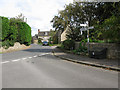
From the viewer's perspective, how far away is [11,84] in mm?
3852

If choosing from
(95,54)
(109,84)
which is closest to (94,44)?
(95,54)

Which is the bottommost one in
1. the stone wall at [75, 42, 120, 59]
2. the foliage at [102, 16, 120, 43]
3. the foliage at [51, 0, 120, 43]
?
the stone wall at [75, 42, 120, 59]

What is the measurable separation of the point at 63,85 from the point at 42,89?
0.77m

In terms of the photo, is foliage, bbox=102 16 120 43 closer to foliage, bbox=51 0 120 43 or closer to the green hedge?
foliage, bbox=51 0 120 43

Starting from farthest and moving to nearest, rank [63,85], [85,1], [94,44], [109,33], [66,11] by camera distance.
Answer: [66,11] → [85,1] → [94,44] → [109,33] → [63,85]

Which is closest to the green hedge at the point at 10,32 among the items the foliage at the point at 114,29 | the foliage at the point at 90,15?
the foliage at the point at 90,15

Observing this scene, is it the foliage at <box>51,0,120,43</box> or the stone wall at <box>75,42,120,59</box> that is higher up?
the foliage at <box>51,0,120,43</box>

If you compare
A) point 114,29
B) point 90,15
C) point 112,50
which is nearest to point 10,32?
point 90,15

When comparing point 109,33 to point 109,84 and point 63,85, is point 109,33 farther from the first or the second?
point 63,85

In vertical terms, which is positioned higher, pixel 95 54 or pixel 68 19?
pixel 68 19

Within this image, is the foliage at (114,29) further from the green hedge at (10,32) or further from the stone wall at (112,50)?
the green hedge at (10,32)

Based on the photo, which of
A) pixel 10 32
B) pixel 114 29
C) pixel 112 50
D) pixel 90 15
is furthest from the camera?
pixel 10 32

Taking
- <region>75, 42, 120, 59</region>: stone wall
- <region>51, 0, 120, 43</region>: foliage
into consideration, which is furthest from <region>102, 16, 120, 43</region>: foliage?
<region>51, 0, 120, 43</region>: foliage

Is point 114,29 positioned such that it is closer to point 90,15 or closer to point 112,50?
point 112,50
